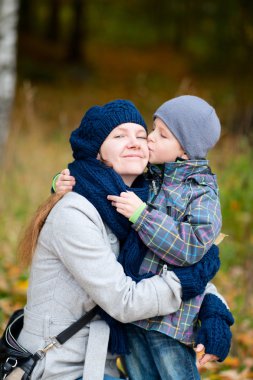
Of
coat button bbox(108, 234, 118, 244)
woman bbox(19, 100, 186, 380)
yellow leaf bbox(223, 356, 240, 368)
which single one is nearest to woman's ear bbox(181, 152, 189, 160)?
woman bbox(19, 100, 186, 380)

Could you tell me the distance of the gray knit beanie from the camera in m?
2.57

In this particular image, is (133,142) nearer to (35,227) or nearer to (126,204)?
(126,204)

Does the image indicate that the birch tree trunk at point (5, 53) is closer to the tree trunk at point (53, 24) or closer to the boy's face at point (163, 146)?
the boy's face at point (163, 146)

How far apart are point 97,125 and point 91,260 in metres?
0.53

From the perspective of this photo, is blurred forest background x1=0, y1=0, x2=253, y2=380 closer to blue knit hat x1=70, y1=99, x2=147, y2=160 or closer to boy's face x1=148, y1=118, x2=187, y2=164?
boy's face x1=148, y1=118, x2=187, y2=164

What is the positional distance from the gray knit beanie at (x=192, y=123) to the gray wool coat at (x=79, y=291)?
0.46m

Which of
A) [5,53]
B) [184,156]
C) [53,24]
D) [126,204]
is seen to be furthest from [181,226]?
[53,24]

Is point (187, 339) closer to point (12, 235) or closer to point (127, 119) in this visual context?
point (127, 119)

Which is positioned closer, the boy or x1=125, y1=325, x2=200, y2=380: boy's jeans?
the boy

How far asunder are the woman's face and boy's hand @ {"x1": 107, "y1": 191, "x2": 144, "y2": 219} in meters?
0.15

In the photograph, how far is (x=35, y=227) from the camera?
2.57 m

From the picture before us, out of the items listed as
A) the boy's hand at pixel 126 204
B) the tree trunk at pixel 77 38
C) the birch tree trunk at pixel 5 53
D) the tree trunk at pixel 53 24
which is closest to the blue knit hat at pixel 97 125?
the boy's hand at pixel 126 204

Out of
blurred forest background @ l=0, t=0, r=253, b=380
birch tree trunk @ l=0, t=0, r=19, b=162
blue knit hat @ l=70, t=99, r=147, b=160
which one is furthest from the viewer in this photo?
birch tree trunk @ l=0, t=0, r=19, b=162

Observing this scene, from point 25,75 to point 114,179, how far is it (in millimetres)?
14521
